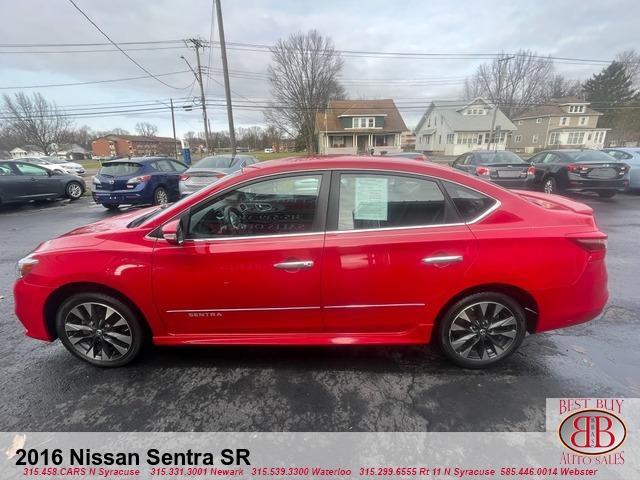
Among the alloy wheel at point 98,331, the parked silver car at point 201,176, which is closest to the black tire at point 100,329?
the alloy wheel at point 98,331

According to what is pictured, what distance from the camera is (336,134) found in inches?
1788

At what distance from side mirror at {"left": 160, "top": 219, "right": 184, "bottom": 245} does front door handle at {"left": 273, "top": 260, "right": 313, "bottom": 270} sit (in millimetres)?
689

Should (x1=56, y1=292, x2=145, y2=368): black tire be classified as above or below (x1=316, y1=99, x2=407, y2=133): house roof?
below

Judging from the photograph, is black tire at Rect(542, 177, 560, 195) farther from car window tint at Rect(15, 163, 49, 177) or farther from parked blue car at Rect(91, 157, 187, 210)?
car window tint at Rect(15, 163, 49, 177)

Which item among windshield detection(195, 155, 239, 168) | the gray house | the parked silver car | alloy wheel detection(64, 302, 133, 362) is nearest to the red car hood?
alloy wheel detection(64, 302, 133, 362)

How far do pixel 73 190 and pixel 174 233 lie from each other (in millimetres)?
12287

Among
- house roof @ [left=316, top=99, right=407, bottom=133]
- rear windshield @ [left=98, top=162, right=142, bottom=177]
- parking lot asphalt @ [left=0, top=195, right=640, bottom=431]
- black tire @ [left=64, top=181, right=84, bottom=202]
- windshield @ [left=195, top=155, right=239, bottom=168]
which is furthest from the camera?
house roof @ [left=316, top=99, right=407, bottom=133]

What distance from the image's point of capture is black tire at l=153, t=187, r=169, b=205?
31.4 ft

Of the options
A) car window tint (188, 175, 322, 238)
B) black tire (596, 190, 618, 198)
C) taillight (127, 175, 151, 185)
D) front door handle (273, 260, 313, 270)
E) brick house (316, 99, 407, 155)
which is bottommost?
black tire (596, 190, 618, 198)

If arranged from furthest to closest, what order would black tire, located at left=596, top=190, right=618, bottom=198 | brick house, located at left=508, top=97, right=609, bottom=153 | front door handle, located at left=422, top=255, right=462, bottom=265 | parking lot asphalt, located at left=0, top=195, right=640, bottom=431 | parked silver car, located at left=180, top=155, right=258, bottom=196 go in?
brick house, located at left=508, top=97, right=609, bottom=153 → black tire, located at left=596, top=190, right=618, bottom=198 → parked silver car, located at left=180, top=155, right=258, bottom=196 → front door handle, located at left=422, top=255, right=462, bottom=265 → parking lot asphalt, located at left=0, top=195, right=640, bottom=431

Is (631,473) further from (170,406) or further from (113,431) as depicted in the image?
(113,431)

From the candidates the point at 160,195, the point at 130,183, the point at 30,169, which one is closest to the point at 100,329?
the point at 130,183

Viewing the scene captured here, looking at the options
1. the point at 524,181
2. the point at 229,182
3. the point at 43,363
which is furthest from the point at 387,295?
the point at 524,181

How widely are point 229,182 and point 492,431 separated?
7.85 ft
